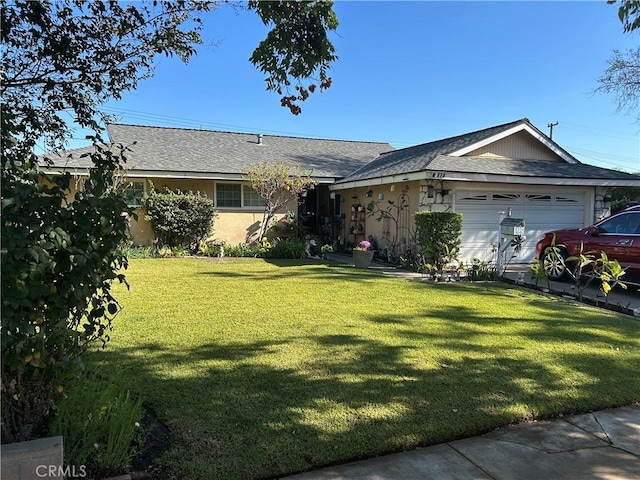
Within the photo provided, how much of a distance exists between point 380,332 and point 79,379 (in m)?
3.66

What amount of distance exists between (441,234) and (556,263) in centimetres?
269

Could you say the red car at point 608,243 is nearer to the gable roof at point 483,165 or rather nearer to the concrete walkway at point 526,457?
the gable roof at point 483,165

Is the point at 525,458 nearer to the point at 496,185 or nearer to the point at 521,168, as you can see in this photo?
the point at 496,185

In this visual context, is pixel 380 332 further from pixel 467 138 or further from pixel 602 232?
pixel 467 138

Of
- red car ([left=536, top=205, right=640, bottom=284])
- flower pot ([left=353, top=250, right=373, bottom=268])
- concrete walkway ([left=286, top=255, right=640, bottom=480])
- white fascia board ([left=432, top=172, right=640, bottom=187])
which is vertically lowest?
concrete walkway ([left=286, top=255, right=640, bottom=480])

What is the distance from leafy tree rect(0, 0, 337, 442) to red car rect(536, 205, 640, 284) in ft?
25.7

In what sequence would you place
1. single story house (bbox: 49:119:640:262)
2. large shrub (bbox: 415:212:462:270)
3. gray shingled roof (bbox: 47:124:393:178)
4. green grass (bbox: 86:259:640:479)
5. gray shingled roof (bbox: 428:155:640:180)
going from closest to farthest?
green grass (bbox: 86:259:640:479) → large shrub (bbox: 415:212:462:270) → gray shingled roof (bbox: 428:155:640:180) → single story house (bbox: 49:119:640:262) → gray shingled roof (bbox: 47:124:393:178)

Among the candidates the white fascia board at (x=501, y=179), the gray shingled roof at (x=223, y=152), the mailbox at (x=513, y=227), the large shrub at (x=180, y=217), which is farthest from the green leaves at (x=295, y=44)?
the gray shingled roof at (x=223, y=152)

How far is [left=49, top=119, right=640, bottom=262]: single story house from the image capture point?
1217cm

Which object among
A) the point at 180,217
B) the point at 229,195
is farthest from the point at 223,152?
the point at 180,217

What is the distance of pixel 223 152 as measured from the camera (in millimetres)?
17047

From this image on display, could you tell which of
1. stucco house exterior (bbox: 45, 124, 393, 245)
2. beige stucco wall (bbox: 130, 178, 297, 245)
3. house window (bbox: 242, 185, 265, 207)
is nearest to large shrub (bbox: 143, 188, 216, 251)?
beige stucco wall (bbox: 130, 178, 297, 245)

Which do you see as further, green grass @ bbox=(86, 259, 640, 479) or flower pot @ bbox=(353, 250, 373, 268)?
flower pot @ bbox=(353, 250, 373, 268)

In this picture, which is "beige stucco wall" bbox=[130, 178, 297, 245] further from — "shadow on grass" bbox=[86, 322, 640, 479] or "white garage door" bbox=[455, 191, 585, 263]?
"shadow on grass" bbox=[86, 322, 640, 479]
